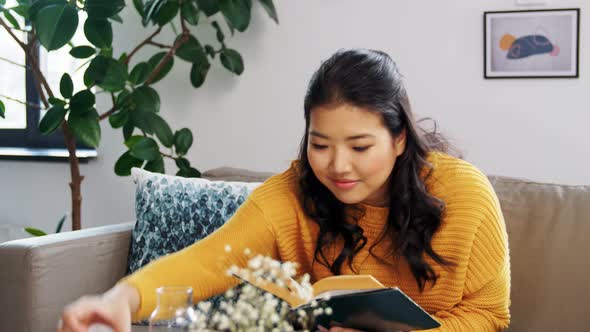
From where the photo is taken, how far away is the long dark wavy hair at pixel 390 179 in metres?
1.69

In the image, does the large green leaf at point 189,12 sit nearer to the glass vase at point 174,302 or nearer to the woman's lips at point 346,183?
the woman's lips at point 346,183

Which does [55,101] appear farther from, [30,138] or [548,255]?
[548,255]

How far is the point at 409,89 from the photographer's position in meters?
3.11

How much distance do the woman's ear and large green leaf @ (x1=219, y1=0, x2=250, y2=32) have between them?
1590mm

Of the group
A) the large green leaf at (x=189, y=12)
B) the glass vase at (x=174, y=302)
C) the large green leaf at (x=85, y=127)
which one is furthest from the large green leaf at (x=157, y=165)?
the glass vase at (x=174, y=302)

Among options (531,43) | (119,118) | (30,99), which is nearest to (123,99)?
(119,118)

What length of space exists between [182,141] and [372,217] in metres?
1.61

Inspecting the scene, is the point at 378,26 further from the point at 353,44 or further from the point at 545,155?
the point at 545,155

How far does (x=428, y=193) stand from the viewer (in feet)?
5.88

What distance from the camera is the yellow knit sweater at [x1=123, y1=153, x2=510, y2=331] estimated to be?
170 cm

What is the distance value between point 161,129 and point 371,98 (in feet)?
5.75

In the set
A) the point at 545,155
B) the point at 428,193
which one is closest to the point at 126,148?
the point at 545,155

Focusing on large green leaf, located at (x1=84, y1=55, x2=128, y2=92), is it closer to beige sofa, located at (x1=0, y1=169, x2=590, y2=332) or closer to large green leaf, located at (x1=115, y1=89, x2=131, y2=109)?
large green leaf, located at (x1=115, y1=89, x2=131, y2=109)

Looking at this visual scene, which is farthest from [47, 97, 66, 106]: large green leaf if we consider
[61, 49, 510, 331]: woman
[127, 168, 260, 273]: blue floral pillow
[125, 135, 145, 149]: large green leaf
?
[61, 49, 510, 331]: woman
